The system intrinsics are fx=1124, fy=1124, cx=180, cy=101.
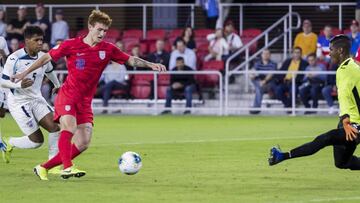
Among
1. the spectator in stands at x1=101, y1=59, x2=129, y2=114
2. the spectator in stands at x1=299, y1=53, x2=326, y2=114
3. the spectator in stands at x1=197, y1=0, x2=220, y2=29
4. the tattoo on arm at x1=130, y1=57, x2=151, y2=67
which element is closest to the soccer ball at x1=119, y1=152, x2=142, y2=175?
the tattoo on arm at x1=130, y1=57, x2=151, y2=67

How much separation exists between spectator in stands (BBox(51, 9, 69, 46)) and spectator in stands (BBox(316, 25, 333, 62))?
6.94 meters

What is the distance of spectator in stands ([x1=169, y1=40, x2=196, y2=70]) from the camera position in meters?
28.0

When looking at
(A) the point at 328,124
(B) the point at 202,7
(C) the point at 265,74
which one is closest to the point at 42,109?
(A) the point at 328,124

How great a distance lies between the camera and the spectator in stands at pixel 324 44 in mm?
27222

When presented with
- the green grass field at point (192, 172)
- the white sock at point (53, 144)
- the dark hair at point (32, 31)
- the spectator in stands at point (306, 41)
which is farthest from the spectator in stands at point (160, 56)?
the dark hair at point (32, 31)

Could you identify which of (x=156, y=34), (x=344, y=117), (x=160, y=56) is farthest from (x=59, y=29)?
(x=344, y=117)

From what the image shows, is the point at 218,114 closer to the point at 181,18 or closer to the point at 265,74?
the point at 265,74

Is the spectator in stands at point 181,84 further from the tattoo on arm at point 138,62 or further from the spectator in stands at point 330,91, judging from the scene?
the tattoo on arm at point 138,62

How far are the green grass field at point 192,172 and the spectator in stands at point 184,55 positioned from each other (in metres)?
4.68

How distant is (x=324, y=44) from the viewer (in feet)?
91.0

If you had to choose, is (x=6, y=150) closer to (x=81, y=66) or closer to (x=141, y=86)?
(x=81, y=66)

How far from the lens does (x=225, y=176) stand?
13.9 m

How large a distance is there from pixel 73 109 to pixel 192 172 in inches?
76.0

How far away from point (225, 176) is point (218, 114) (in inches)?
541
